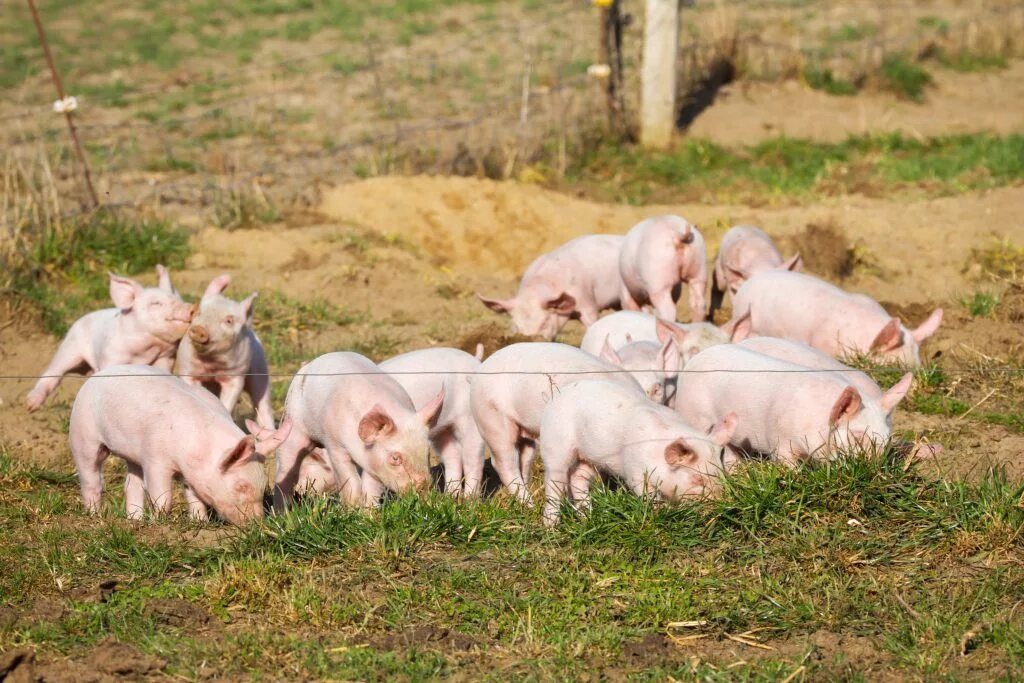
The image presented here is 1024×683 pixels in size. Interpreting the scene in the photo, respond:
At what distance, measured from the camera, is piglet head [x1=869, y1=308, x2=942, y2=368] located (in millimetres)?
7570

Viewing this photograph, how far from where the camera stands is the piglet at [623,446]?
18.7ft

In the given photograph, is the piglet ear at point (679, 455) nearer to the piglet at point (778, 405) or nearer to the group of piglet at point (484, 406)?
the group of piglet at point (484, 406)

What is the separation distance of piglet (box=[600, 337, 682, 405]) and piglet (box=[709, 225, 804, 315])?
2133 millimetres

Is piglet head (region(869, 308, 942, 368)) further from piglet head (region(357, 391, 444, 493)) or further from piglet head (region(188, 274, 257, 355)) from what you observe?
piglet head (region(188, 274, 257, 355))

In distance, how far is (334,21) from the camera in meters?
23.5

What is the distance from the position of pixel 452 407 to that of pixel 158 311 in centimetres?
208

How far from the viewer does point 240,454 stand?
6156 millimetres

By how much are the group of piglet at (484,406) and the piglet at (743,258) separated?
1.02m

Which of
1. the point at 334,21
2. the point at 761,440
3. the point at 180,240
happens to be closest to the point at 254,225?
the point at 180,240

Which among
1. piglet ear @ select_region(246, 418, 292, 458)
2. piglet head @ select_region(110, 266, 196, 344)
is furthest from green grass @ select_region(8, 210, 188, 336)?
piglet ear @ select_region(246, 418, 292, 458)

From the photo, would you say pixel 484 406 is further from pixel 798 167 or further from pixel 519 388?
pixel 798 167

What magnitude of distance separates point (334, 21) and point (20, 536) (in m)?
18.6

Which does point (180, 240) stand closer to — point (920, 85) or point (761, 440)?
point (761, 440)

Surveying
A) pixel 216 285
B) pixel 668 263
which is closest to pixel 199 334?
pixel 216 285
